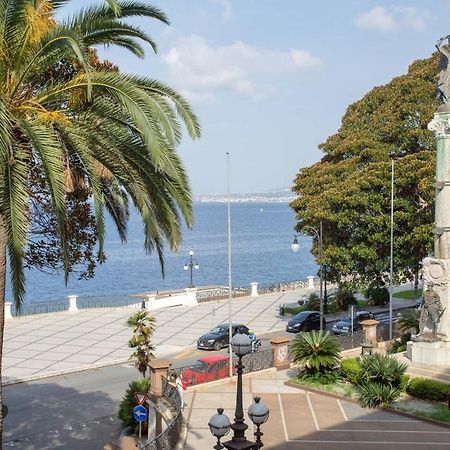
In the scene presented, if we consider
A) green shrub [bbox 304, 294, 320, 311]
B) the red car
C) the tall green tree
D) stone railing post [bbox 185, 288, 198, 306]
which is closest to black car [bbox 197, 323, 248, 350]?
the tall green tree

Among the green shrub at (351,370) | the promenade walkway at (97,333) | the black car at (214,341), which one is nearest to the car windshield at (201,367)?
the green shrub at (351,370)

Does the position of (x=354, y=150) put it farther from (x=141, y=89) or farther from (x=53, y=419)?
(x=141, y=89)

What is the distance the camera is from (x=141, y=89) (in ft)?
38.0

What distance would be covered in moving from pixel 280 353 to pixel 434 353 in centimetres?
553

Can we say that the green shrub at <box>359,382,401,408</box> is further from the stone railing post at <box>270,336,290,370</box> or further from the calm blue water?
the calm blue water

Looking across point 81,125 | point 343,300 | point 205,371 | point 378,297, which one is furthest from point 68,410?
point 378,297

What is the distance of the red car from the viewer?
21375 mm

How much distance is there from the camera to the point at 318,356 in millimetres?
21578

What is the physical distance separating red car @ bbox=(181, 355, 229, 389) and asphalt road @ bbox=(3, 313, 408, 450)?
273 cm

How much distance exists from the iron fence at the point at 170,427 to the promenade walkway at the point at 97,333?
34.6ft

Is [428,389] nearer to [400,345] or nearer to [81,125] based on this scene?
[400,345]

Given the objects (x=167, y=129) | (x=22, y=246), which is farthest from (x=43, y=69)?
(x=22, y=246)

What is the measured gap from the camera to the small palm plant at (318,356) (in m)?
21.5

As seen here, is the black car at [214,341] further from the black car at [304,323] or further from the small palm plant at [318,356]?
the small palm plant at [318,356]
